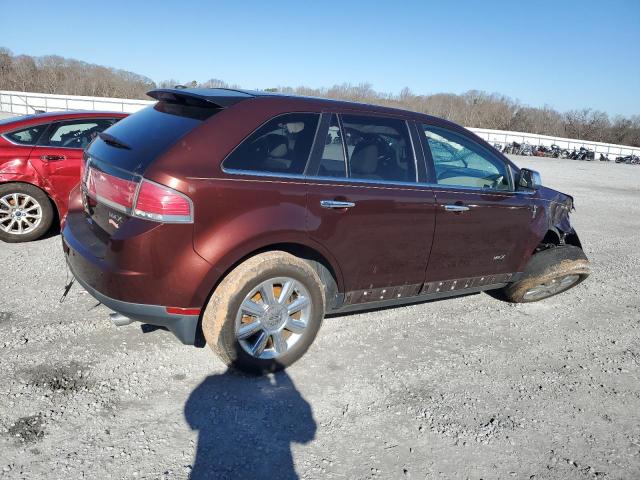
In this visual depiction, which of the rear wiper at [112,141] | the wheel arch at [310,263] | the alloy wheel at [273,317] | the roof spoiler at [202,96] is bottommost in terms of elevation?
the alloy wheel at [273,317]

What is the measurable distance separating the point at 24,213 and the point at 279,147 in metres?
3.99

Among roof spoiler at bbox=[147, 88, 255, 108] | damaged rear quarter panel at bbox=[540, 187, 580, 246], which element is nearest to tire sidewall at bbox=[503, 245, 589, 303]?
damaged rear quarter panel at bbox=[540, 187, 580, 246]

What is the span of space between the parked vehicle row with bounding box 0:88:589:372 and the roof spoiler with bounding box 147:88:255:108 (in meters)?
0.01

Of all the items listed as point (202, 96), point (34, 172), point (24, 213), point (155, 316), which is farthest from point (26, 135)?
point (155, 316)

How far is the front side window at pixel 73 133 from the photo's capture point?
228 inches

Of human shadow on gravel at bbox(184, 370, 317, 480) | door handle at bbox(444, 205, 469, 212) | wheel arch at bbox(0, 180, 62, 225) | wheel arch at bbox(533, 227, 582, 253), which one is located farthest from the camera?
Result: wheel arch at bbox(0, 180, 62, 225)

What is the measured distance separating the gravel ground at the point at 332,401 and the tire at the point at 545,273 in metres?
0.45

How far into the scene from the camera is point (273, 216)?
3.07 metres

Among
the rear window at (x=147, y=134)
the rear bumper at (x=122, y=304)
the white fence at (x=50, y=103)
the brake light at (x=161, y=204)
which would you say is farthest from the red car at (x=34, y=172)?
the white fence at (x=50, y=103)

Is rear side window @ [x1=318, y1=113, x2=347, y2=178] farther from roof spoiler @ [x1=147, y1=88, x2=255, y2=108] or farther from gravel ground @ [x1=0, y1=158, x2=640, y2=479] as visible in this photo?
gravel ground @ [x1=0, y1=158, x2=640, y2=479]

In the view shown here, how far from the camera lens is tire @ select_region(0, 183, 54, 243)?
554cm

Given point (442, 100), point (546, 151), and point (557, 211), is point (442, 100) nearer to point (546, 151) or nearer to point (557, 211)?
point (546, 151)

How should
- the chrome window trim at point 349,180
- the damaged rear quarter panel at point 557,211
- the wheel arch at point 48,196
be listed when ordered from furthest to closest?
1. the wheel arch at point 48,196
2. the damaged rear quarter panel at point 557,211
3. the chrome window trim at point 349,180

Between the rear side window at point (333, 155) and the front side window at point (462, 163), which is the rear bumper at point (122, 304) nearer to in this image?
the rear side window at point (333, 155)
